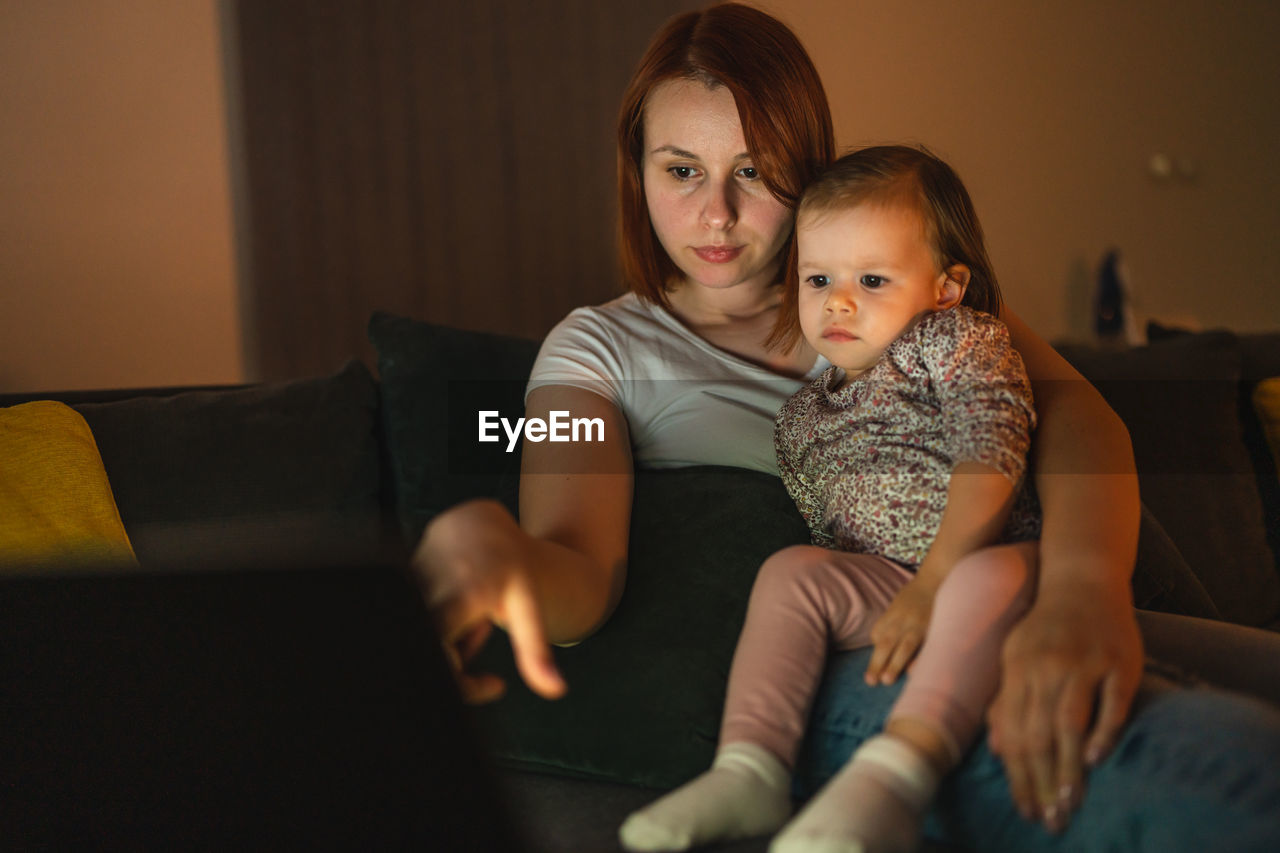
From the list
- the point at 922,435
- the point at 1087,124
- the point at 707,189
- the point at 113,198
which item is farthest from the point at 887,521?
the point at 1087,124

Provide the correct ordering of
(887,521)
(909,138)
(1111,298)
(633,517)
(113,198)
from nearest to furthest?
(887,521)
(633,517)
(113,198)
(909,138)
(1111,298)

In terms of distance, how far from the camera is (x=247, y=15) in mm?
2217

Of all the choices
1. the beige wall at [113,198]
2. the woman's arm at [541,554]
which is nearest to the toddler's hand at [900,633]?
the woman's arm at [541,554]

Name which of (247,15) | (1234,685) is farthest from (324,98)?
(1234,685)

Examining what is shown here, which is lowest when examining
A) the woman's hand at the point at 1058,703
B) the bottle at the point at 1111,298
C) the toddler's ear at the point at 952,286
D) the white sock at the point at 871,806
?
the bottle at the point at 1111,298

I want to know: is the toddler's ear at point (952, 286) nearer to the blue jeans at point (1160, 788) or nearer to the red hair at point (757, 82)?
the red hair at point (757, 82)

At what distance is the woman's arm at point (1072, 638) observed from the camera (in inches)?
22.8

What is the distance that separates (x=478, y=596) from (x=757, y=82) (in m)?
0.81

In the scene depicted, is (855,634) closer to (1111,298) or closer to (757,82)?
(757,82)

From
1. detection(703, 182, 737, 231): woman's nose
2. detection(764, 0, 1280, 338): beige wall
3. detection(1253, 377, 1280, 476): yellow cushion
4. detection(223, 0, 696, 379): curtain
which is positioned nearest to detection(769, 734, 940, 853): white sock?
detection(703, 182, 737, 231): woman's nose

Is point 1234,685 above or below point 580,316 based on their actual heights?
below

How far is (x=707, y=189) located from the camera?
1.12m

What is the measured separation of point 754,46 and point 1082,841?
874 mm

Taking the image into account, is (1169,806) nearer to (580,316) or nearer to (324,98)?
(580,316)
